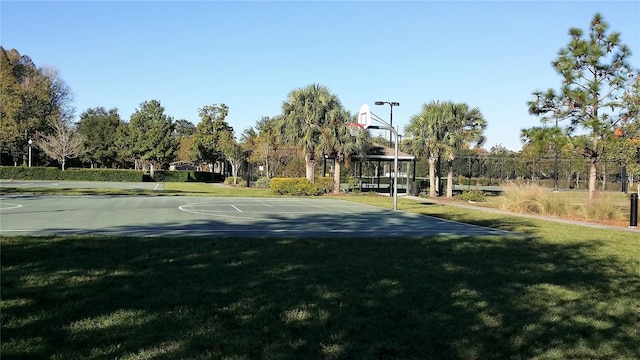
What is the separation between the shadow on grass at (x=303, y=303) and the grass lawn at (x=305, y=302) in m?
0.02

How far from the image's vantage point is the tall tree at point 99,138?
71.0 m

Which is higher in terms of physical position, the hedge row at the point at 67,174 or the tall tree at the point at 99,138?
the tall tree at the point at 99,138

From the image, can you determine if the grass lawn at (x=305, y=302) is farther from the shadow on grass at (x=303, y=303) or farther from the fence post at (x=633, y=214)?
the fence post at (x=633, y=214)

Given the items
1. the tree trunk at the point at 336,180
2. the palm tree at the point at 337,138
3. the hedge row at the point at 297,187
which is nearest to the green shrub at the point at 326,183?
the tree trunk at the point at 336,180

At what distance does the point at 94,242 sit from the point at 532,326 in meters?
7.53

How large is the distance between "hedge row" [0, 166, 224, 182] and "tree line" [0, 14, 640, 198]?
3109 mm

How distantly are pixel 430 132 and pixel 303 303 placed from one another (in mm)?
28539

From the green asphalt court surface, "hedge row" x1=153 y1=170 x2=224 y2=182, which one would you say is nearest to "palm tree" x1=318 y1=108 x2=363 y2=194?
the green asphalt court surface

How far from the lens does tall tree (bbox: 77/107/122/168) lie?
71000mm

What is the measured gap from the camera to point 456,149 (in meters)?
32.9

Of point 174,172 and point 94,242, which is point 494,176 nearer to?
point 174,172

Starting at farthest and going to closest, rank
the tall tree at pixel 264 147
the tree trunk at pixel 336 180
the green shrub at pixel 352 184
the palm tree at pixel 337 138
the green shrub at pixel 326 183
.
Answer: the tall tree at pixel 264 147
the green shrub at pixel 352 184
the tree trunk at pixel 336 180
the green shrub at pixel 326 183
the palm tree at pixel 337 138

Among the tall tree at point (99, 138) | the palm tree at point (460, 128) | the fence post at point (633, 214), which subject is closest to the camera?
the fence post at point (633, 214)

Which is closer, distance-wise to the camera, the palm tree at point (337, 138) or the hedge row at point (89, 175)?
the palm tree at point (337, 138)
